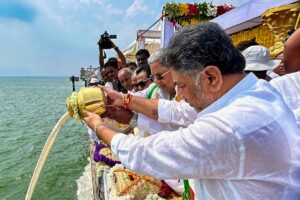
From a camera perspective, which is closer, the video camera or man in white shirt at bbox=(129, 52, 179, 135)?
man in white shirt at bbox=(129, 52, 179, 135)

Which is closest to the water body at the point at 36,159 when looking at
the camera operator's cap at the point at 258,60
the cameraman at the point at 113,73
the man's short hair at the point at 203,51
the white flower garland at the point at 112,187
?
Answer: the cameraman at the point at 113,73

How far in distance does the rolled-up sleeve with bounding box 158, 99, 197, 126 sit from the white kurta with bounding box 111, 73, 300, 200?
4.45 ft

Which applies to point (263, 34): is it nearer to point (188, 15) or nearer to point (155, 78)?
point (188, 15)

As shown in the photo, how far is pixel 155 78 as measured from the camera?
3.29 m

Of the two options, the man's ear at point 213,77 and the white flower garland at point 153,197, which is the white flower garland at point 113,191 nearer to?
the white flower garland at point 153,197

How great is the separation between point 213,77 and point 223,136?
282 mm

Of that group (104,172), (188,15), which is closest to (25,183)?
(104,172)

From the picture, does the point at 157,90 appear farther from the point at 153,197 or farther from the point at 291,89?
the point at 291,89

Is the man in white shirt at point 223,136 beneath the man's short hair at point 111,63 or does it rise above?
beneath

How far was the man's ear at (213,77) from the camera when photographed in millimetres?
1360

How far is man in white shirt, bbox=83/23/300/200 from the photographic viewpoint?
1229mm

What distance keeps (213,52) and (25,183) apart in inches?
366

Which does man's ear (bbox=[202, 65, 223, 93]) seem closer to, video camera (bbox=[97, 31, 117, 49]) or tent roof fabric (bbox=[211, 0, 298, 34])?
tent roof fabric (bbox=[211, 0, 298, 34])

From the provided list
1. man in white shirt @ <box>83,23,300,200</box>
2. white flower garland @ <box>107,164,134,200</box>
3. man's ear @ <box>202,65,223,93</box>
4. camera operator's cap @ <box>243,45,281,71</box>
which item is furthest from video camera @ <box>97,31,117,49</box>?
man's ear @ <box>202,65,223,93</box>
